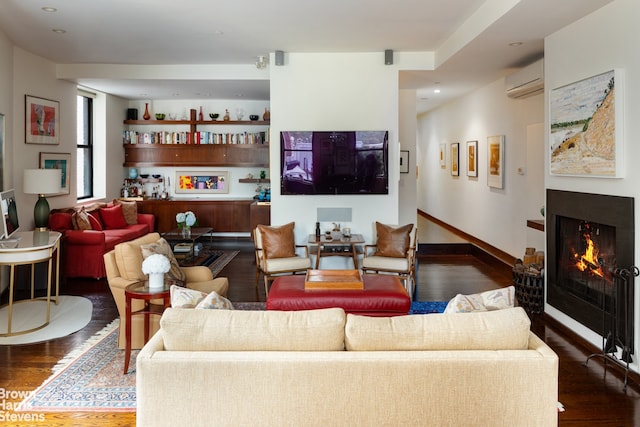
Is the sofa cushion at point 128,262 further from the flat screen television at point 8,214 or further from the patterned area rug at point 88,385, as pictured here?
the flat screen television at point 8,214

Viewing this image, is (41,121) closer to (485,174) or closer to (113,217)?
(113,217)

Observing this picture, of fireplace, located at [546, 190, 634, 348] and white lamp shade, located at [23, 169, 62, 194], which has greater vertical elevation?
white lamp shade, located at [23, 169, 62, 194]

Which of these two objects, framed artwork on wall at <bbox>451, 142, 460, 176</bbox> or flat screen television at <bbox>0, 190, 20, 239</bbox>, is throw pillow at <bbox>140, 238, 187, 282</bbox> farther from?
framed artwork on wall at <bbox>451, 142, 460, 176</bbox>

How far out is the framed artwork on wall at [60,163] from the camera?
24.4 ft

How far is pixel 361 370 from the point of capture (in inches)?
A: 94.7

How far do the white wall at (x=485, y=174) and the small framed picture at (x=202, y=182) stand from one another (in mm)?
4775

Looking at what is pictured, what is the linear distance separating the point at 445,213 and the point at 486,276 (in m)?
4.72

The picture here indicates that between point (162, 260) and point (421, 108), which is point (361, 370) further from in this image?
point (421, 108)

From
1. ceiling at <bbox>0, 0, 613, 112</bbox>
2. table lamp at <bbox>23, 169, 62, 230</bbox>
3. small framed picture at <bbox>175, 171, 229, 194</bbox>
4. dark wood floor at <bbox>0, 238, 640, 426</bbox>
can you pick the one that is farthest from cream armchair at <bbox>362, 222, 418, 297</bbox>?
small framed picture at <bbox>175, 171, 229, 194</bbox>

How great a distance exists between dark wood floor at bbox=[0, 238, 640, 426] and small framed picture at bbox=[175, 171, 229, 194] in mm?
3587

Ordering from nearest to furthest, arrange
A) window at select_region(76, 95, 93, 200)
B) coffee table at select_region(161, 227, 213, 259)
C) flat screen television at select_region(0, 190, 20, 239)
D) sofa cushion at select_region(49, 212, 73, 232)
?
flat screen television at select_region(0, 190, 20, 239)
sofa cushion at select_region(49, 212, 73, 232)
coffee table at select_region(161, 227, 213, 259)
window at select_region(76, 95, 93, 200)

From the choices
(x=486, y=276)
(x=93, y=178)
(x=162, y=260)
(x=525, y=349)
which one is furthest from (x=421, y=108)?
(x=525, y=349)

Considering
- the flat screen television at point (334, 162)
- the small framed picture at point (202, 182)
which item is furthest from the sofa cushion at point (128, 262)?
the small framed picture at point (202, 182)

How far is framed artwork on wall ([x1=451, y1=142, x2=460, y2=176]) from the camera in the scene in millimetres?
10730
